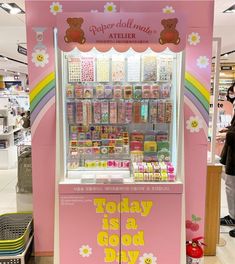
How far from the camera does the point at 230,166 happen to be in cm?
365

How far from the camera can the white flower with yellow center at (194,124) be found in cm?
281

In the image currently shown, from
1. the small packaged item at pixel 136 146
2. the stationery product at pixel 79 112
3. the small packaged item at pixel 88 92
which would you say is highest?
the small packaged item at pixel 88 92

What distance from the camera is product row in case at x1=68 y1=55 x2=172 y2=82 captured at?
2.75 metres

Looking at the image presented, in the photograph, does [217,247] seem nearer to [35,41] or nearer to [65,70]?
[65,70]

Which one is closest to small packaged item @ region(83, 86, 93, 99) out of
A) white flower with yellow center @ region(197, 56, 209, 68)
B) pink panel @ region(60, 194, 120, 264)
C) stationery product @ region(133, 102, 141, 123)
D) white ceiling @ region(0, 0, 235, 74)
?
stationery product @ region(133, 102, 141, 123)

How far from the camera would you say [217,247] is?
3387mm

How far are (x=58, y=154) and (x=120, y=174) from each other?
60 centimetres

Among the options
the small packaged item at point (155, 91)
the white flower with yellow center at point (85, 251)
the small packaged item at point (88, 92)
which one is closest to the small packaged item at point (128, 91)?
the small packaged item at point (155, 91)

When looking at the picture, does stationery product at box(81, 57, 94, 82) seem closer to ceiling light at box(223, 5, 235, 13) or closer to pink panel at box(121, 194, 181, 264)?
pink panel at box(121, 194, 181, 264)

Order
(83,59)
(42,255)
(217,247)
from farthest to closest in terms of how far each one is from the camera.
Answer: (217,247), (42,255), (83,59)

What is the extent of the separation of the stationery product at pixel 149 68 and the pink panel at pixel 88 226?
1.13 m

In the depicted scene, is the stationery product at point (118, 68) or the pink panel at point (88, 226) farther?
the stationery product at point (118, 68)

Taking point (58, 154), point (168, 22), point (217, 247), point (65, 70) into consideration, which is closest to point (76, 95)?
point (65, 70)

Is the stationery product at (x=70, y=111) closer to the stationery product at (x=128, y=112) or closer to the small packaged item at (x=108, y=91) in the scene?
the small packaged item at (x=108, y=91)
